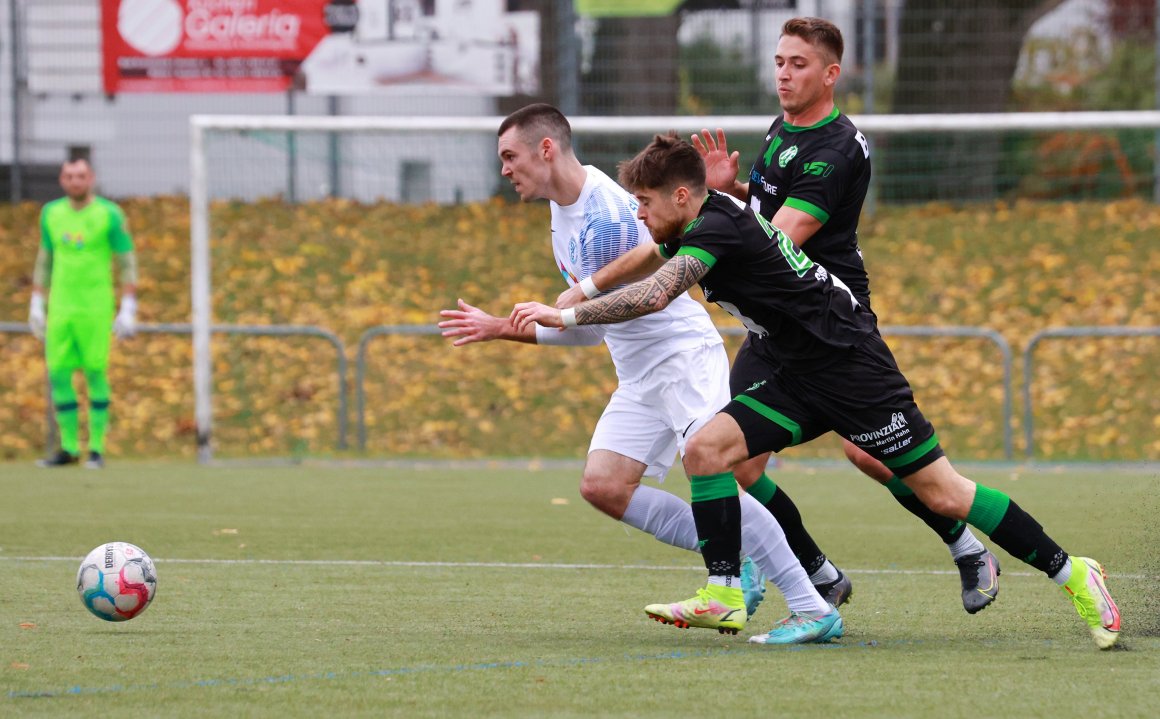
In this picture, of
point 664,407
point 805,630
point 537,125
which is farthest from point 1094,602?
point 537,125

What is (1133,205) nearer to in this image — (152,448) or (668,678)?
(152,448)

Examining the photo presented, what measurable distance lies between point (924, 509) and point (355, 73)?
11064 mm

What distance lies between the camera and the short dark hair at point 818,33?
6.32m

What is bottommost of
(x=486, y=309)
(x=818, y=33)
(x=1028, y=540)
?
(x=486, y=309)

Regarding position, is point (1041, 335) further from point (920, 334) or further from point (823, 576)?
point (823, 576)

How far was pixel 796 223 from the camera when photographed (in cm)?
605

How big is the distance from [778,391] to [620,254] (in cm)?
97

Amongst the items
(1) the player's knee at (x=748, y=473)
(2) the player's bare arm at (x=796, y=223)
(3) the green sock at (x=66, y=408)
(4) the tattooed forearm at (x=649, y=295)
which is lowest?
(3) the green sock at (x=66, y=408)

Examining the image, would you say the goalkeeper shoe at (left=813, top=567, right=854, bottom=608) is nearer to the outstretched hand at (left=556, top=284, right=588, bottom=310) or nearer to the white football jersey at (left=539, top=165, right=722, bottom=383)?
the white football jersey at (left=539, top=165, right=722, bottom=383)

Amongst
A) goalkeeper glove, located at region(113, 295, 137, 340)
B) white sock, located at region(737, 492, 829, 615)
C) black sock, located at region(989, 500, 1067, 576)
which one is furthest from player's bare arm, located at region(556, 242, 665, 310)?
goalkeeper glove, located at region(113, 295, 137, 340)

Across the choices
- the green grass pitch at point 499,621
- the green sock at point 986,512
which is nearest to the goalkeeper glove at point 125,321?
the green grass pitch at point 499,621

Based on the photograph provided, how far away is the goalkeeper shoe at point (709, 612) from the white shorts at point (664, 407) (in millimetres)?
876

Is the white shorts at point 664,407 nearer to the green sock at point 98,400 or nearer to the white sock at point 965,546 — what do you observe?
the white sock at point 965,546

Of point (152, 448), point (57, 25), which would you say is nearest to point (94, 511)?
point (152, 448)
